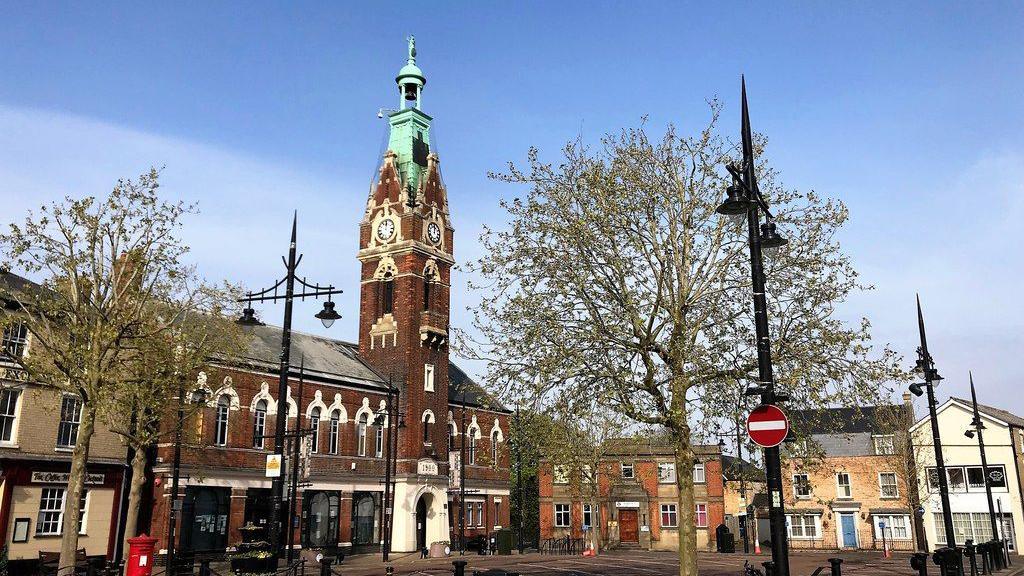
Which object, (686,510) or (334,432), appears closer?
(686,510)

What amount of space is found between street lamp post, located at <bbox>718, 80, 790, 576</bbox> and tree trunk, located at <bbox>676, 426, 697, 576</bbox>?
6.60 metres

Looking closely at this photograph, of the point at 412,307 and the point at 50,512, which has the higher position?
the point at 412,307

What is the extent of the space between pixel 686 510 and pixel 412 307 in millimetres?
34418

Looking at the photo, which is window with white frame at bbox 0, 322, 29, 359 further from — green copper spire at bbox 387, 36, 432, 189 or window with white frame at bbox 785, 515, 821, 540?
window with white frame at bbox 785, 515, 821, 540

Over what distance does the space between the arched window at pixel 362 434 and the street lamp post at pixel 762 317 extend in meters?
38.7

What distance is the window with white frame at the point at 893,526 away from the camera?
53500 mm

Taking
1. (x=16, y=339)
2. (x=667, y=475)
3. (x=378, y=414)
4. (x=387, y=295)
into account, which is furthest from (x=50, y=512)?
(x=667, y=475)

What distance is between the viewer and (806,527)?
183ft

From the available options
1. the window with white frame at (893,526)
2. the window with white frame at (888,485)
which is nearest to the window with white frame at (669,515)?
the window with white frame at (893,526)

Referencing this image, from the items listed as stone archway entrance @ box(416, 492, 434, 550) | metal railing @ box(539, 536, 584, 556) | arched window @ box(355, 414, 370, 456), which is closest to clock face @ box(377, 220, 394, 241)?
arched window @ box(355, 414, 370, 456)

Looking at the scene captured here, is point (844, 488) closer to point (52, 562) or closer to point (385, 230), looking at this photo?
point (385, 230)

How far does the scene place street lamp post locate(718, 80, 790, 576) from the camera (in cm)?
1119

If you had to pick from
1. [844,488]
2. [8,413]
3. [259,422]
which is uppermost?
[259,422]

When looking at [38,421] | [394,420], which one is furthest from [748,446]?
[394,420]
